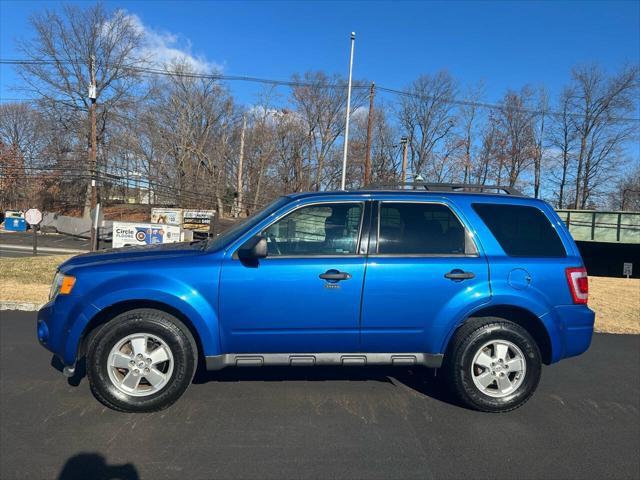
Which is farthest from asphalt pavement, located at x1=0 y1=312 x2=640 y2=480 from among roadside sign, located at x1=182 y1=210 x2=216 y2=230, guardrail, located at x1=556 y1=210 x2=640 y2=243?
roadside sign, located at x1=182 y1=210 x2=216 y2=230

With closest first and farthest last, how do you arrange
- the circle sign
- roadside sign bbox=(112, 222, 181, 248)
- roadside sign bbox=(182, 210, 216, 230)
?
the circle sign
roadside sign bbox=(112, 222, 181, 248)
roadside sign bbox=(182, 210, 216, 230)

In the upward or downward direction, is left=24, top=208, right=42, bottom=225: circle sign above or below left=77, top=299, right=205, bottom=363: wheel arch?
above

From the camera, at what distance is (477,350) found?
A: 358cm

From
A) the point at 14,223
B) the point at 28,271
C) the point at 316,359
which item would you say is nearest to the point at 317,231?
the point at 316,359

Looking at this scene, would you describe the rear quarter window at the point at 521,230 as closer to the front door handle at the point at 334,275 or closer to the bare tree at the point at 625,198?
the front door handle at the point at 334,275

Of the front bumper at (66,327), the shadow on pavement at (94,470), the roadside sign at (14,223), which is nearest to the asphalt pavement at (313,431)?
the shadow on pavement at (94,470)

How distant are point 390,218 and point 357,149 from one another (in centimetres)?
4632

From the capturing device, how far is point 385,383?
4.17 meters

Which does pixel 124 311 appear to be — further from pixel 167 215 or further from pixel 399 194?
pixel 167 215

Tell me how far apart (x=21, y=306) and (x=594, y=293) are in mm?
12208

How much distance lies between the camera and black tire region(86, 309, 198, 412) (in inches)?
132

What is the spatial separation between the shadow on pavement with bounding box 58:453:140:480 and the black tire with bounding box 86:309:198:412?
58 cm

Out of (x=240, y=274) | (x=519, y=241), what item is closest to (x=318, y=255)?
(x=240, y=274)

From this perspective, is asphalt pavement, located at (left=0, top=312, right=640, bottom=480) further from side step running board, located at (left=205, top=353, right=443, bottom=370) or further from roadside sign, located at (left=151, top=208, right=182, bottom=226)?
roadside sign, located at (left=151, top=208, right=182, bottom=226)
